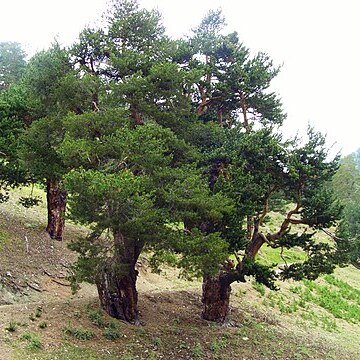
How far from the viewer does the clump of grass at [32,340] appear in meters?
8.43

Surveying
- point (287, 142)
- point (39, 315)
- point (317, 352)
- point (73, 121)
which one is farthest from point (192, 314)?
point (73, 121)

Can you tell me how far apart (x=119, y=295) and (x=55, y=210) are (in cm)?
744

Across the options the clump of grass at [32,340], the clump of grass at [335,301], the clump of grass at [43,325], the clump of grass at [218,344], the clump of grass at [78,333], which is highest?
the clump of grass at [43,325]

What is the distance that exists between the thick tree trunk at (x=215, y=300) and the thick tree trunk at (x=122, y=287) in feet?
8.03

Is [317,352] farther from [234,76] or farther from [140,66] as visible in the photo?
[140,66]

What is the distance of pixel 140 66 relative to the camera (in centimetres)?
1122

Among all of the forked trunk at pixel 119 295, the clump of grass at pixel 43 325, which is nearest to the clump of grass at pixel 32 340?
the clump of grass at pixel 43 325

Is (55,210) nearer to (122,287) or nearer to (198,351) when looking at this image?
(122,287)

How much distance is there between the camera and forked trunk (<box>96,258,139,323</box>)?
11000 mm

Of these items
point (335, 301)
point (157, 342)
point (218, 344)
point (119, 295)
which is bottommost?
point (335, 301)

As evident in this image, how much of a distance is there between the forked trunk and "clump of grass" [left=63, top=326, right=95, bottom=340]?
135 cm

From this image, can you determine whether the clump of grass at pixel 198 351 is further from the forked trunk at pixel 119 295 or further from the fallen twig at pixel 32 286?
the fallen twig at pixel 32 286

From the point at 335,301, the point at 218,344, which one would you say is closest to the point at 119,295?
the point at 218,344

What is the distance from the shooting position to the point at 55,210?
1734 cm
